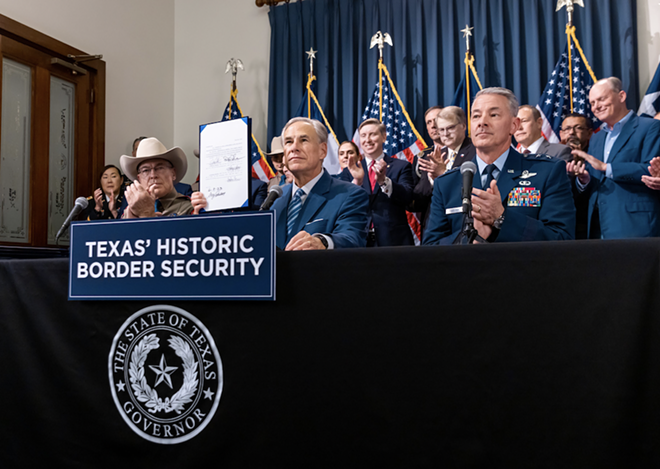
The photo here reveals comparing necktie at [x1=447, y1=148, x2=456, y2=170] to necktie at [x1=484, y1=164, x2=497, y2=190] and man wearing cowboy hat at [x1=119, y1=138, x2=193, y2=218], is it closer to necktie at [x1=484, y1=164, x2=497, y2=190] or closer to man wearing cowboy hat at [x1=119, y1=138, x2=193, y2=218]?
necktie at [x1=484, y1=164, x2=497, y2=190]

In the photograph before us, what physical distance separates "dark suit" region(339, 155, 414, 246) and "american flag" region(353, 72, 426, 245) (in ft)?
2.38

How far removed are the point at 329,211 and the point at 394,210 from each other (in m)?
1.51

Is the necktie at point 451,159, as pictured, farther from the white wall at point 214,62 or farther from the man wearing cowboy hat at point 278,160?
the white wall at point 214,62

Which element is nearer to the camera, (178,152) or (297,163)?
(297,163)

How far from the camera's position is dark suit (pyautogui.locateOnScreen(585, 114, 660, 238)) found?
121 inches

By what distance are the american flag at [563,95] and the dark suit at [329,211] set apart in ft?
7.99

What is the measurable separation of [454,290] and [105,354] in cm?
82

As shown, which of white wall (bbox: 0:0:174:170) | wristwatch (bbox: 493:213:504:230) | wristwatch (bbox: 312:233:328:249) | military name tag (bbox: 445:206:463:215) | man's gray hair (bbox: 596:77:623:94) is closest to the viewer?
wristwatch (bbox: 493:213:504:230)

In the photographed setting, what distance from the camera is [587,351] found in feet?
3.07

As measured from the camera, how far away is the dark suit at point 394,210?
11.0 ft

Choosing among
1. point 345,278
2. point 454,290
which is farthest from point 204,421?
point 454,290

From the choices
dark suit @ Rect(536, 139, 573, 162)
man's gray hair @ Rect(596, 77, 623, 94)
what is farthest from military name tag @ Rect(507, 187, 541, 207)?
man's gray hair @ Rect(596, 77, 623, 94)

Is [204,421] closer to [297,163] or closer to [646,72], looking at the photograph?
[297,163]
